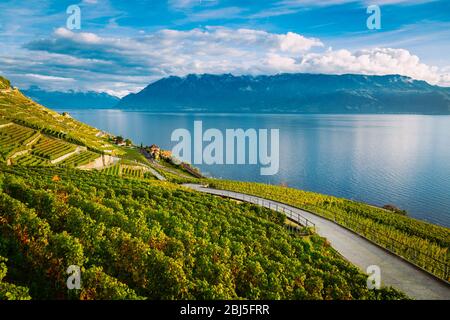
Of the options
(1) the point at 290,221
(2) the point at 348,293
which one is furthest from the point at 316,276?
(1) the point at 290,221

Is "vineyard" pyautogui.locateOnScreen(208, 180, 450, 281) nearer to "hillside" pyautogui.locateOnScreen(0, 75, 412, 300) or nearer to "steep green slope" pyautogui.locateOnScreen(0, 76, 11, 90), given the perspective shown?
"hillside" pyautogui.locateOnScreen(0, 75, 412, 300)

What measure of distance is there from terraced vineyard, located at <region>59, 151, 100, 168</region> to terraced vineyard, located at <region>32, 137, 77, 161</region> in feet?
5.58

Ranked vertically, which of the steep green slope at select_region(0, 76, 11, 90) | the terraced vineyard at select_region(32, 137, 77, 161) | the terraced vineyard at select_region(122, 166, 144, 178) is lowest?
→ the terraced vineyard at select_region(122, 166, 144, 178)

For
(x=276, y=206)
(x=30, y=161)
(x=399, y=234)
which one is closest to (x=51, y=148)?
(x=30, y=161)

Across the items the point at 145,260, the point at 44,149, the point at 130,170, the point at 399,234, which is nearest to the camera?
the point at 145,260

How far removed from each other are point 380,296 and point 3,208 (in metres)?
23.2

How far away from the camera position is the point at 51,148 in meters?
69.8

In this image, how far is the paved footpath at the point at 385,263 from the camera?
22.6 meters

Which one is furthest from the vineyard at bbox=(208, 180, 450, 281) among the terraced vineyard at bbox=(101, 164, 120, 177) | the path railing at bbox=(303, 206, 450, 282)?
the terraced vineyard at bbox=(101, 164, 120, 177)

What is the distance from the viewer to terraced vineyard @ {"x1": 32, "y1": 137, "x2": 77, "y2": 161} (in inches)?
2546

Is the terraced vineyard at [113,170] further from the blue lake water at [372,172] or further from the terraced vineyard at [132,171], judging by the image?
the blue lake water at [372,172]

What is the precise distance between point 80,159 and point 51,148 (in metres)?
6.08

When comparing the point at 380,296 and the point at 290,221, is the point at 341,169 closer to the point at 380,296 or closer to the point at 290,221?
the point at 290,221

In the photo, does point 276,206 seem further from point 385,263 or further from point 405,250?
point 385,263
